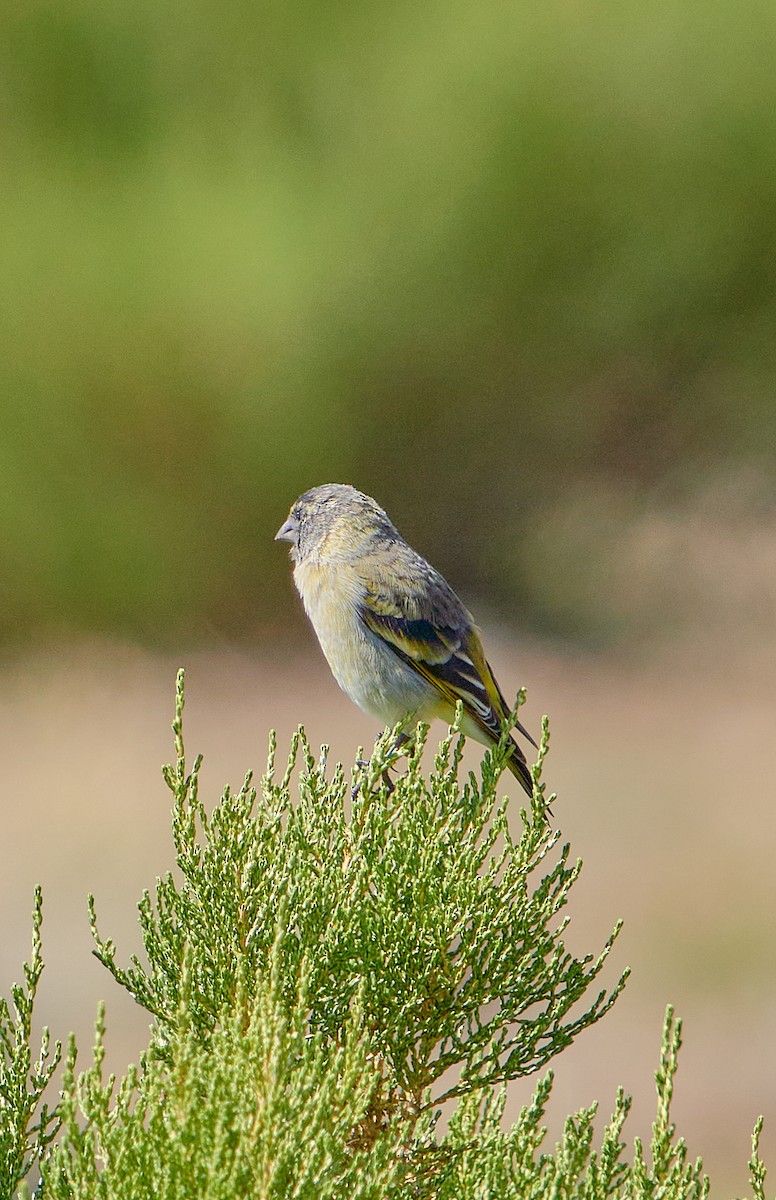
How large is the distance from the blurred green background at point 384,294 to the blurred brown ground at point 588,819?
0.44 metres

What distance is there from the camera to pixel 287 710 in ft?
28.3

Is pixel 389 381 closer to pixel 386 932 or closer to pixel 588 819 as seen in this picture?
pixel 588 819

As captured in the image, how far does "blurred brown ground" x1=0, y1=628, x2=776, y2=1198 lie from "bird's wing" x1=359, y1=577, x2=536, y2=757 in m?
2.26

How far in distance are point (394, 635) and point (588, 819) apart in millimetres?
4841

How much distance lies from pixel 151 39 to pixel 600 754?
5.36 metres

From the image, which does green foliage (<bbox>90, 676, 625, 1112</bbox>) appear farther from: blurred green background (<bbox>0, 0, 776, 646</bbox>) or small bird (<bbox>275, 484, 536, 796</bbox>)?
blurred green background (<bbox>0, 0, 776, 646</bbox>)

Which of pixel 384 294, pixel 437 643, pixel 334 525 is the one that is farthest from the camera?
pixel 384 294

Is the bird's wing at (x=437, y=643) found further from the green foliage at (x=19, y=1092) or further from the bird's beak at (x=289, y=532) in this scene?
the green foliage at (x=19, y=1092)

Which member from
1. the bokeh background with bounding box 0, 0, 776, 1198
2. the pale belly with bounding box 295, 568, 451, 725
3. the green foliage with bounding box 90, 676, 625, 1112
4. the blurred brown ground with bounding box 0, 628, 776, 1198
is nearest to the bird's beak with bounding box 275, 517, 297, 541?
the pale belly with bounding box 295, 568, 451, 725

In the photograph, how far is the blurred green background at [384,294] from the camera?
786 centimetres

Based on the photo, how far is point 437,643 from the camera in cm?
259

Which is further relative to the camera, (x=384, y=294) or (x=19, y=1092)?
(x=384, y=294)

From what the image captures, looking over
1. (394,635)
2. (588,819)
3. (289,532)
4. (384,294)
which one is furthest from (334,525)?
(384,294)

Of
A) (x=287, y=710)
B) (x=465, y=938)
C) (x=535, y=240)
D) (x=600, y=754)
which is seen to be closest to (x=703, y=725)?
(x=600, y=754)
